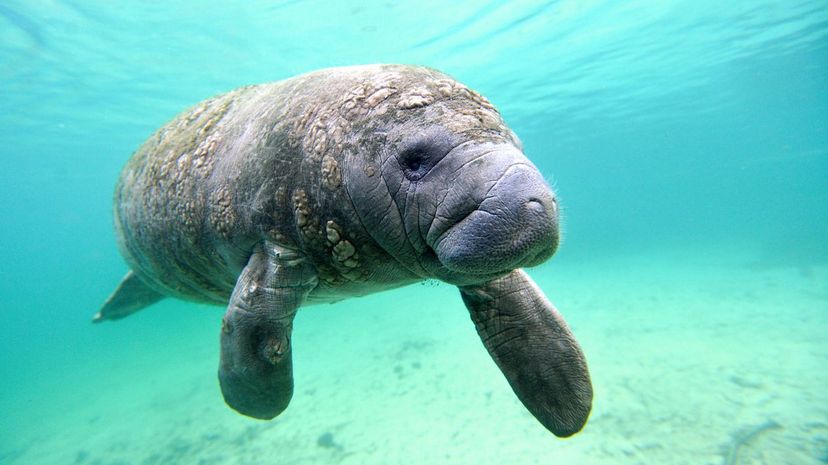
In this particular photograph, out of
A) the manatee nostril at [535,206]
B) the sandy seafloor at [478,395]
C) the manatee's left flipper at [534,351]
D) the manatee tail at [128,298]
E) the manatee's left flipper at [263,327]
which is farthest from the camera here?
the sandy seafloor at [478,395]

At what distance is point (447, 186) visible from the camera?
184cm

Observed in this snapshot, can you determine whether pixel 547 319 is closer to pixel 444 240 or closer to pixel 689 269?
pixel 444 240

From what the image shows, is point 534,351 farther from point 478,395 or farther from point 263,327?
point 478,395

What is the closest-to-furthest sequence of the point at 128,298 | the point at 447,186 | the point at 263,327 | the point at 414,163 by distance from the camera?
the point at 447,186 → the point at 414,163 → the point at 263,327 → the point at 128,298

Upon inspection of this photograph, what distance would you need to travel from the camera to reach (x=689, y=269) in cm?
2369

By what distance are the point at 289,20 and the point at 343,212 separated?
14.9 meters

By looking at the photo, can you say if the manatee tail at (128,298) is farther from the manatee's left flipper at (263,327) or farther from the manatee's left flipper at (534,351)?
the manatee's left flipper at (534,351)

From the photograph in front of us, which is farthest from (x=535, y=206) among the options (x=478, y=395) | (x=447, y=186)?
(x=478, y=395)

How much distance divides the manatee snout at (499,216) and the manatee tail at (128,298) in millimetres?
5318

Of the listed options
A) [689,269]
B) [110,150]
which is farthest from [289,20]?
[110,150]

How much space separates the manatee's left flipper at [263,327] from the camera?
2.48 metres

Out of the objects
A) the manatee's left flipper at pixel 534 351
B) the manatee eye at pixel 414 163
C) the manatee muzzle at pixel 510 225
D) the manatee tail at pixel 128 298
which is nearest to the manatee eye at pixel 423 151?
the manatee eye at pixel 414 163

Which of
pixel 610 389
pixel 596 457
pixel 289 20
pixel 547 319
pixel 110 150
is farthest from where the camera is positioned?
pixel 110 150

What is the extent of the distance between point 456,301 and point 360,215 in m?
19.1
